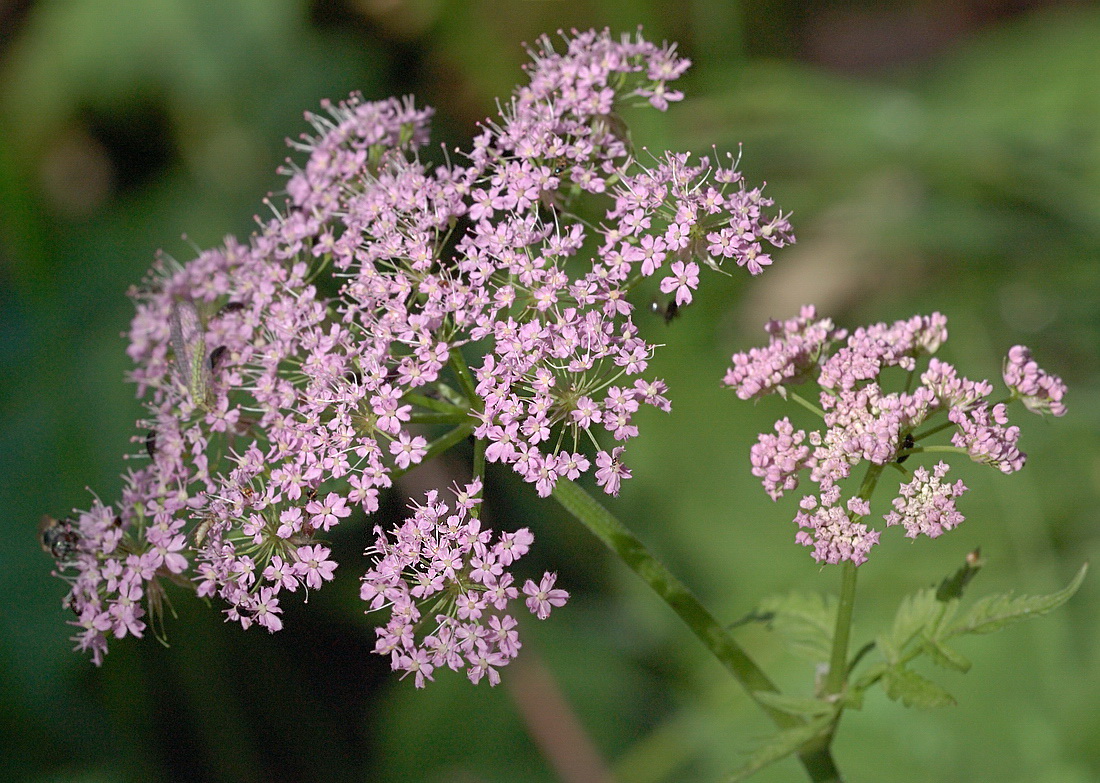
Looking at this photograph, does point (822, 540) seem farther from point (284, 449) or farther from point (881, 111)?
point (881, 111)

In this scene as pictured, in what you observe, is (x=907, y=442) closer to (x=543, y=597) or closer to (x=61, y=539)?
(x=543, y=597)

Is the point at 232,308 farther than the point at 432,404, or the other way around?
the point at 232,308

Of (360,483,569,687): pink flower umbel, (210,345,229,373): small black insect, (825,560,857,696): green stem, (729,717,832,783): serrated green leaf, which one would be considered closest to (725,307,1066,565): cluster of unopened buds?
(825,560,857,696): green stem

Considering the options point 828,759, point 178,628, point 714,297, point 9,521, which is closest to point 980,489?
point 714,297

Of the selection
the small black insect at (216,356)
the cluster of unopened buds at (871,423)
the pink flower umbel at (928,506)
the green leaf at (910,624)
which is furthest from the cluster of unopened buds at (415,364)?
the green leaf at (910,624)

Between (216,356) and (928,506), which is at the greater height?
(216,356)

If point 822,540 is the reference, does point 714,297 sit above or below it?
above

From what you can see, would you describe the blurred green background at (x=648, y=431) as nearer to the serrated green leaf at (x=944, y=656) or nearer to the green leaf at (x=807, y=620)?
the green leaf at (x=807, y=620)

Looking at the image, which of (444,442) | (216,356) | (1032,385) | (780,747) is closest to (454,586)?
(444,442)
